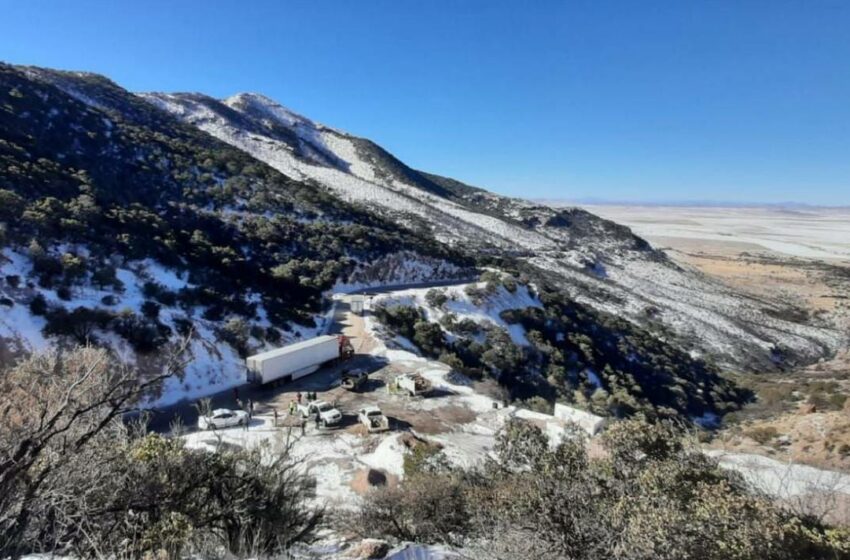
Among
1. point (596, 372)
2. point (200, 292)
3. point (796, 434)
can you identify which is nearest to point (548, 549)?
point (796, 434)

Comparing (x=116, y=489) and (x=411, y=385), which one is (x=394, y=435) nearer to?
(x=411, y=385)

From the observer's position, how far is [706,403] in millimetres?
28906

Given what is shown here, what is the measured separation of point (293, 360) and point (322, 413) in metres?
4.77

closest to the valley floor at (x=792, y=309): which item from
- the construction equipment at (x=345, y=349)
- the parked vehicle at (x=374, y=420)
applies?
the parked vehicle at (x=374, y=420)

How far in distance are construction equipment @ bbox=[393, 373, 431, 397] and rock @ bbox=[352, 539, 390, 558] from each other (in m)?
12.9

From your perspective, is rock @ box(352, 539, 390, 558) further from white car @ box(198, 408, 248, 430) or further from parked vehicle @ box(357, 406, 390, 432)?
white car @ box(198, 408, 248, 430)

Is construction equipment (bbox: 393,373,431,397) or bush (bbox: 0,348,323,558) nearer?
bush (bbox: 0,348,323,558)

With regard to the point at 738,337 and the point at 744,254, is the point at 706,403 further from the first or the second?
the point at 744,254

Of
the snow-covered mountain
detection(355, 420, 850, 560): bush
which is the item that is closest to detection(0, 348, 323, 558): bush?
detection(355, 420, 850, 560): bush

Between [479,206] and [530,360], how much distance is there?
212ft

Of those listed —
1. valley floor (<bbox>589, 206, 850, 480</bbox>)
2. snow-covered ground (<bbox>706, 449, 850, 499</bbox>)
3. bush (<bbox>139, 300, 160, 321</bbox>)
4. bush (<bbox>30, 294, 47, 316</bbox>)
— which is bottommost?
valley floor (<bbox>589, 206, 850, 480</bbox>)

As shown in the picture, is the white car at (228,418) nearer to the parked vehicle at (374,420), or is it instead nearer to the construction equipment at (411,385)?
the parked vehicle at (374,420)

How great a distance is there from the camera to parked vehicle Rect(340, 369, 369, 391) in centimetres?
2041

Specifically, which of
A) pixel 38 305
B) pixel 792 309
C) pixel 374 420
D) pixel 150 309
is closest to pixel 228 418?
pixel 374 420
